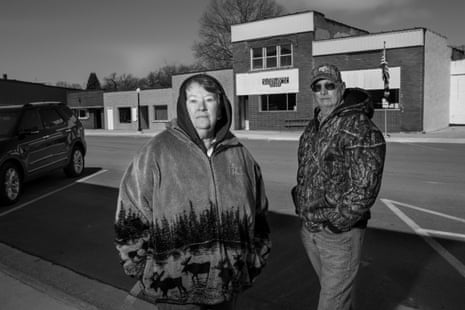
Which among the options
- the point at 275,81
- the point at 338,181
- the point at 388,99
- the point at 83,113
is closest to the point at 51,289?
the point at 338,181

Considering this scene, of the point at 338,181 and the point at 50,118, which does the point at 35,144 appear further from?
the point at 338,181

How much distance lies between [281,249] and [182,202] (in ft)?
9.84

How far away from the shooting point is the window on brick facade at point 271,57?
2855cm

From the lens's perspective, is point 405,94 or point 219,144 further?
point 405,94

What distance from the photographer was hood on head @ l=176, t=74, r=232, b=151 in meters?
2.16

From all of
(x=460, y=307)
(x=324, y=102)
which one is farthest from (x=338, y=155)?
(x=460, y=307)

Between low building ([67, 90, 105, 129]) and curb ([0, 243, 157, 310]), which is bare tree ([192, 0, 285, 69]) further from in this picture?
curb ([0, 243, 157, 310])

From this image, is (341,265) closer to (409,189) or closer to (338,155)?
(338,155)

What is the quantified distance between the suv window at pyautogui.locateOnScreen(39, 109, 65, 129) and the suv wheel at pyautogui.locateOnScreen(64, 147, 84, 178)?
2.91 ft

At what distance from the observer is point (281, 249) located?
4836mm

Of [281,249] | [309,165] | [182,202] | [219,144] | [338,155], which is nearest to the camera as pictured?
[182,202]

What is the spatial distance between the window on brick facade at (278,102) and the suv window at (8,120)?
22243mm

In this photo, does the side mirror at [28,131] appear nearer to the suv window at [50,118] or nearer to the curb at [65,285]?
the suv window at [50,118]

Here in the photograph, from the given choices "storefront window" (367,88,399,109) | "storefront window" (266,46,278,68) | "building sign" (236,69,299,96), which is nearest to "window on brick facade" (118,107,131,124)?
"building sign" (236,69,299,96)
